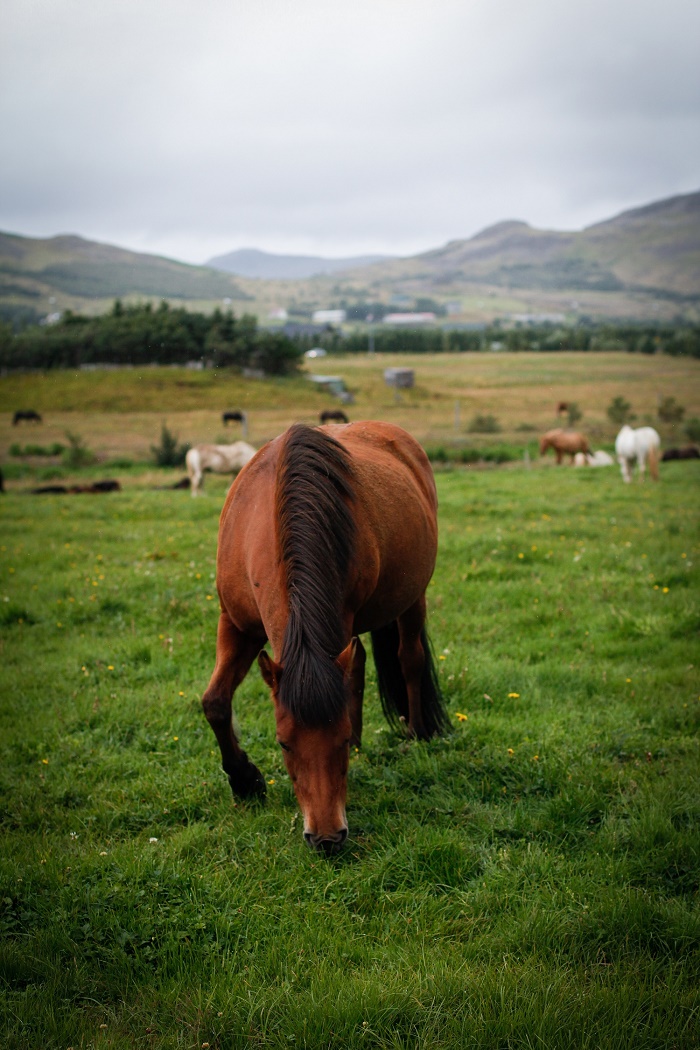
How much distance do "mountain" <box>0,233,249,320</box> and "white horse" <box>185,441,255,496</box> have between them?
14.4 ft

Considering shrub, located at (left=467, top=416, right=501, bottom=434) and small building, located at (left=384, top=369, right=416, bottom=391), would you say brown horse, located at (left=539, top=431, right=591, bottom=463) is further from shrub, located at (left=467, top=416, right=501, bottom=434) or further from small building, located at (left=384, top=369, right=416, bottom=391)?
small building, located at (left=384, top=369, right=416, bottom=391)

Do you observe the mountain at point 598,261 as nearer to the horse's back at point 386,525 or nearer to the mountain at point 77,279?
the mountain at point 77,279

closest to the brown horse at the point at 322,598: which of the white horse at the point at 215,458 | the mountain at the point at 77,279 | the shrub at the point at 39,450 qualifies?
the mountain at the point at 77,279

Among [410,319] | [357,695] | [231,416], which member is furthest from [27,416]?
[357,695]

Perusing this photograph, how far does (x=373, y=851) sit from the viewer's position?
3.75 m

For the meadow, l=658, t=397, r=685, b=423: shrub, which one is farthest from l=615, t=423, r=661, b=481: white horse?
l=658, t=397, r=685, b=423: shrub

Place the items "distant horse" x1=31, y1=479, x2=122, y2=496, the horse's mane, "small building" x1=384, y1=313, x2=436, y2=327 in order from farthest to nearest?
"small building" x1=384, y1=313, x2=436, y2=327, "distant horse" x1=31, y1=479, x2=122, y2=496, the horse's mane

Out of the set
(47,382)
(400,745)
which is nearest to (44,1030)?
(400,745)

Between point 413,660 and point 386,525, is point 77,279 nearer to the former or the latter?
point 413,660

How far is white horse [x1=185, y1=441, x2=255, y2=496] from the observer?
20188 millimetres

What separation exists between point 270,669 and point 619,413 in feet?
107

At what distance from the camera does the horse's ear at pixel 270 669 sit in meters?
3.22

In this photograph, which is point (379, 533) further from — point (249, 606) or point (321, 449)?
point (249, 606)

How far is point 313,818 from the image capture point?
3201 mm
